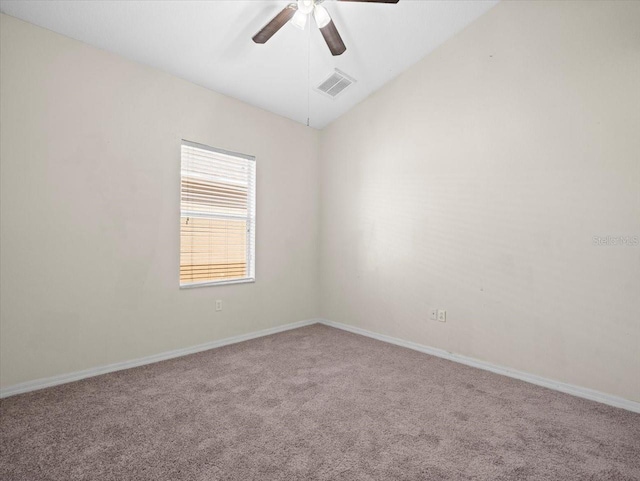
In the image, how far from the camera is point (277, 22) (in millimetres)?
2244

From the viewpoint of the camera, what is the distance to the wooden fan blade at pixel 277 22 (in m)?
2.18

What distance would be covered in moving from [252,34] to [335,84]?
1.12 metres

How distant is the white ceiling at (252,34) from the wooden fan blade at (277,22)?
43cm

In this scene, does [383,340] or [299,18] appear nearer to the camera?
[299,18]

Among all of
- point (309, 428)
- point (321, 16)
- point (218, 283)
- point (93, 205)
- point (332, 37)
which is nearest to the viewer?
point (309, 428)

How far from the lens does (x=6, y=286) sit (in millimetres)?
2338

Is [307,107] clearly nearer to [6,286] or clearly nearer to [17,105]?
[17,105]

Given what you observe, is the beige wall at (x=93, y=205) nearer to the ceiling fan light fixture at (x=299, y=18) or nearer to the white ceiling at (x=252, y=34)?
the white ceiling at (x=252, y=34)

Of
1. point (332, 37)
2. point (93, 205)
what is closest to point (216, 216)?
point (93, 205)

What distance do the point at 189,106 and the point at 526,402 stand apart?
3828mm

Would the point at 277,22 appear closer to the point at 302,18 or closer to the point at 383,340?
the point at 302,18

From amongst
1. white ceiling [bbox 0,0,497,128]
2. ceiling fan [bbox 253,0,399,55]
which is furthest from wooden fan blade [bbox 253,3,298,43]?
white ceiling [bbox 0,0,497,128]

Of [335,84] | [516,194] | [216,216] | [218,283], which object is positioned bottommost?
[218,283]

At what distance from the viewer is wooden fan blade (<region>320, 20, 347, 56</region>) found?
7.50 ft
